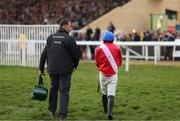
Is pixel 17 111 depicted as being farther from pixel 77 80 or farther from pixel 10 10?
pixel 10 10

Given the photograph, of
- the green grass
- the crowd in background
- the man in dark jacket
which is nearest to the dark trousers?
the man in dark jacket

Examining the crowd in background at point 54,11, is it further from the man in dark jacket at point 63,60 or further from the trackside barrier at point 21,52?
the man in dark jacket at point 63,60

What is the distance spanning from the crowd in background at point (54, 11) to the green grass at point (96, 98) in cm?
2011

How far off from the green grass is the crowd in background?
66.0 feet

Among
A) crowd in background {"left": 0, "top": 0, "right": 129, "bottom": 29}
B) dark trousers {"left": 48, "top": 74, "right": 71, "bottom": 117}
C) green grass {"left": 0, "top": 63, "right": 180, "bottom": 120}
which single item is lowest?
green grass {"left": 0, "top": 63, "right": 180, "bottom": 120}

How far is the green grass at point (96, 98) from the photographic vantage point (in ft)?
41.4

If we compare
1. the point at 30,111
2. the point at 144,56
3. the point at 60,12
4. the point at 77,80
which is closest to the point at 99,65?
the point at 30,111

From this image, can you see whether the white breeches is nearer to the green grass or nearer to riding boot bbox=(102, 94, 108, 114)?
riding boot bbox=(102, 94, 108, 114)

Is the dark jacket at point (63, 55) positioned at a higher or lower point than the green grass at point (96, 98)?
higher

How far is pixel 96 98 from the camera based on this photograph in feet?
48.5

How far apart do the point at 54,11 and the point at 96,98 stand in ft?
90.7

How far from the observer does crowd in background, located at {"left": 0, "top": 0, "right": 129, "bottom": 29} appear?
1610 inches

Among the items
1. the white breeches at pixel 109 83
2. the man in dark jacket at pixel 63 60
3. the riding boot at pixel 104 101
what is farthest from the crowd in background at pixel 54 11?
the man in dark jacket at pixel 63 60

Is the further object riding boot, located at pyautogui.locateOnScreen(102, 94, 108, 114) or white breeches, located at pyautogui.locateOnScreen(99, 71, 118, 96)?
riding boot, located at pyautogui.locateOnScreen(102, 94, 108, 114)
